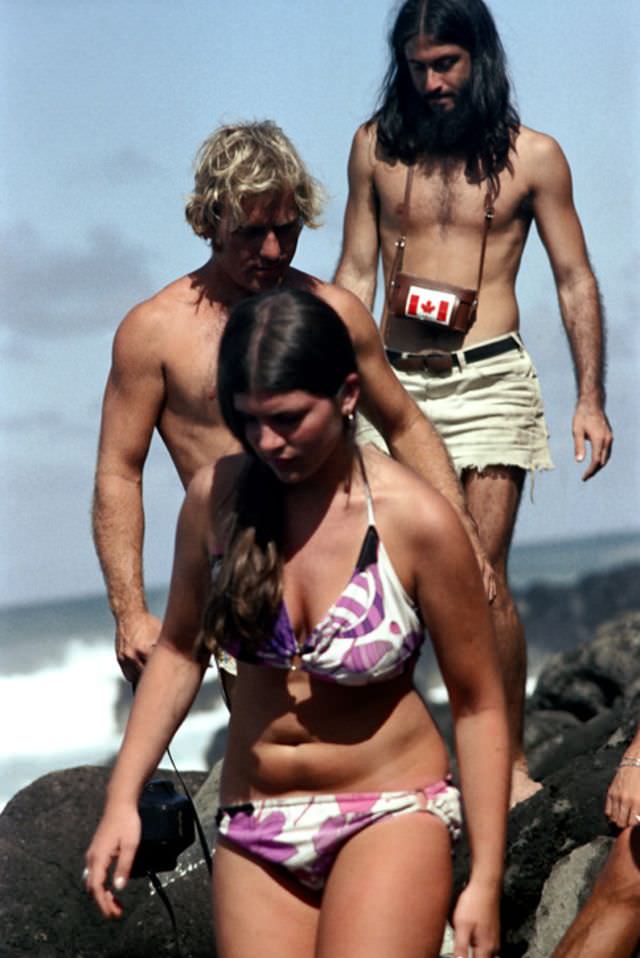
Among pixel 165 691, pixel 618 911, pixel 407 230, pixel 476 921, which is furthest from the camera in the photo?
pixel 407 230

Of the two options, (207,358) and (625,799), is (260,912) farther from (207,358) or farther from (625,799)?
(207,358)

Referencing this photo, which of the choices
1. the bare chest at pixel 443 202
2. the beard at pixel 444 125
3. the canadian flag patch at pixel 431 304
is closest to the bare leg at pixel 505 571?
the canadian flag patch at pixel 431 304

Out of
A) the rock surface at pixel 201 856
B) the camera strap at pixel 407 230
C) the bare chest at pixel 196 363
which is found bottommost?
the rock surface at pixel 201 856

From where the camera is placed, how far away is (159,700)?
466 centimetres

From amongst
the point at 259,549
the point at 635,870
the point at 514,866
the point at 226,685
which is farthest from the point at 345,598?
the point at 514,866

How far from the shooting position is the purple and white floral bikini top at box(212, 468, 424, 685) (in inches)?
173

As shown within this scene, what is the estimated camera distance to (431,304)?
7.66 meters

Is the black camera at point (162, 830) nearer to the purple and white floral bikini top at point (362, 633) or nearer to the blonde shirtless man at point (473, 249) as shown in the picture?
the purple and white floral bikini top at point (362, 633)

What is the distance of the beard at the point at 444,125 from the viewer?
7.65 metres

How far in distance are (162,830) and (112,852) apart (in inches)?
23.9

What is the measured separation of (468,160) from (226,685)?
8.28 ft

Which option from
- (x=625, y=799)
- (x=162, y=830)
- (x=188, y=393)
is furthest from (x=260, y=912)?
(x=188, y=393)

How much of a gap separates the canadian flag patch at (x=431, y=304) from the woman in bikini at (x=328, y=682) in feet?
10.2

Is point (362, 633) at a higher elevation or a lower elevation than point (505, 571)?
lower
